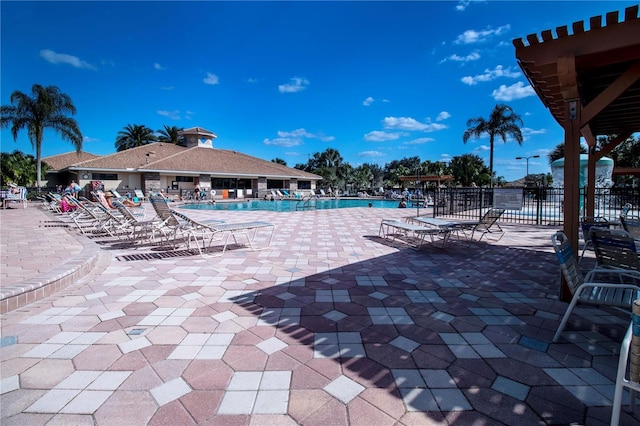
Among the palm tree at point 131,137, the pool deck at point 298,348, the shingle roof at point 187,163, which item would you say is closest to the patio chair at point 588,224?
the pool deck at point 298,348

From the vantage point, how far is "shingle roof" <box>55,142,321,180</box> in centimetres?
2714

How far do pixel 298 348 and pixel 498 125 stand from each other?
33694 mm

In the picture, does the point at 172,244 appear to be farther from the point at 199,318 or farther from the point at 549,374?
the point at 549,374

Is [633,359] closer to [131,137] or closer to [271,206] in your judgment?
[271,206]

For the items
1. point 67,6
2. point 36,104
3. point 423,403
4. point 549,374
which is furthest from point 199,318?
point 36,104

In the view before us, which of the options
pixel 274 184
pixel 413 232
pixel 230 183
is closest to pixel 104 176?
pixel 230 183

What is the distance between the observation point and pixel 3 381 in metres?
2.03

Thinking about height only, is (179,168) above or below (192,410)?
above

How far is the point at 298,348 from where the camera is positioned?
247 cm

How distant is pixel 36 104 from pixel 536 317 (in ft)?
101

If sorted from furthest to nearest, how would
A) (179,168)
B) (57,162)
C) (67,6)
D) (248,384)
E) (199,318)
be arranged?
(57,162) < (179,168) < (67,6) < (199,318) < (248,384)

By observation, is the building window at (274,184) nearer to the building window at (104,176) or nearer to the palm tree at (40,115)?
the building window at (104,176)

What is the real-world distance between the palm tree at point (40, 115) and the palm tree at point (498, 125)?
34.5m

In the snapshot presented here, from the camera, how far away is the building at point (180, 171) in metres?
26.8
